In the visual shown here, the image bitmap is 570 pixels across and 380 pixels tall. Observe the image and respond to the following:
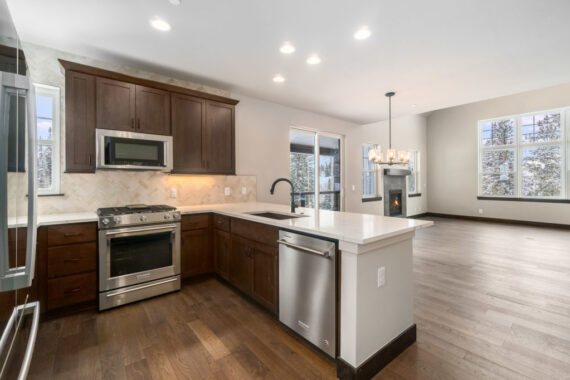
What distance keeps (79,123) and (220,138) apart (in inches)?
62.1

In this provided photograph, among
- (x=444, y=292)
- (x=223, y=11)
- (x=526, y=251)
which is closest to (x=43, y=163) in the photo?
(x=223, y=11)

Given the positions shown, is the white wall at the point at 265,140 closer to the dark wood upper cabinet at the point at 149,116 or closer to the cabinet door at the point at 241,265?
the dark wood upper cabinet at the point at 149,116

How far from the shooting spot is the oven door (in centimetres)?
248

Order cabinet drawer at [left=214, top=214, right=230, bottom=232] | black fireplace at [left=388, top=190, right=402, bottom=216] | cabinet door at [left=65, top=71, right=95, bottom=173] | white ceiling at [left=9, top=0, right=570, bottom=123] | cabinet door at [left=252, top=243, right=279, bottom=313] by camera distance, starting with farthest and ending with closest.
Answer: black fireplace at [left=388, top=190, right=402, bottom=216] < cabinet drawer at [left=214, top=214, right=230, bottom=232] < cabinet door at [left=65, top=71, right=95, bottom=173] < cabinet door at [left=252, top=243, right=279, bottom=313] < white ceiling at [left=9, top=0, right=570, bottom=123]

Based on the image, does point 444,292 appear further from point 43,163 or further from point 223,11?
point 43,163

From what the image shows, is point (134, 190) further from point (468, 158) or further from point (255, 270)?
point (468, 158)

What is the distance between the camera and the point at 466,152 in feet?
26.5

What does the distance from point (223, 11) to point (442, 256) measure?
183 inches

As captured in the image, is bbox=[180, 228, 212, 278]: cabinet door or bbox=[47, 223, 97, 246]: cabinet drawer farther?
bbox=[180, 228, 212, 278]: cabinet door

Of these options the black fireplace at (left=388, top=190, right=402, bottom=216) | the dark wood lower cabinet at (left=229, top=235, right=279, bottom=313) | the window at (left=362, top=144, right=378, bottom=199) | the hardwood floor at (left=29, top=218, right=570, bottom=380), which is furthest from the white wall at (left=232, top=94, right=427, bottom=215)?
the hardwood floor at (left=29, top=218, right=570, bottom=380)

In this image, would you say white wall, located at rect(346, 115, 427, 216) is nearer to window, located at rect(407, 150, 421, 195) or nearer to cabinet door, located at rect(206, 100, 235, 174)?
window, located at rect(407, 150, 421, 195)

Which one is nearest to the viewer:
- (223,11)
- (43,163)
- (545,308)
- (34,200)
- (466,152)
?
(34,200)

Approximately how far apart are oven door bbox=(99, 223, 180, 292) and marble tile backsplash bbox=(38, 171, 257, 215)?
785 mm

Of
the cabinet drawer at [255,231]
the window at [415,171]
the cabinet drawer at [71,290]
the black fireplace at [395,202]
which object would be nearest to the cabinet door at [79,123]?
the cabinet drawer at [71,290]
